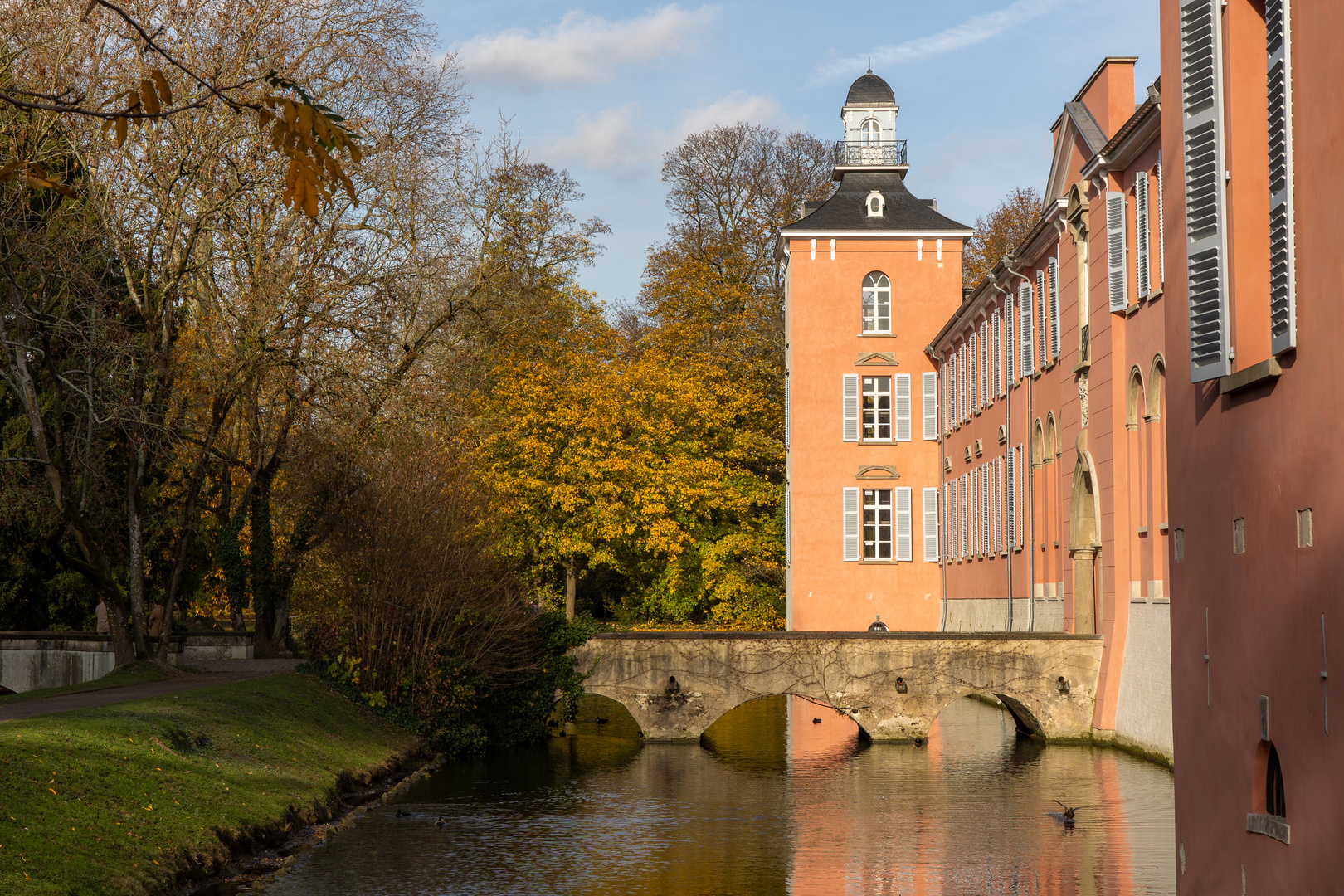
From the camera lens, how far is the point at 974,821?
55.9ft

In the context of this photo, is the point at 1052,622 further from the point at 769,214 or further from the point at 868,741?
the point at 769,214

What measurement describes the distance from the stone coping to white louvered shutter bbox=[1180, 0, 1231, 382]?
56.5 feet

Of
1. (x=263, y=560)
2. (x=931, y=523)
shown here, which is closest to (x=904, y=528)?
(x=931, y=523)

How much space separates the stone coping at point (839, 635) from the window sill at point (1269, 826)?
17.5 m

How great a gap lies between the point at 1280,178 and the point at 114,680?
70.6 ft

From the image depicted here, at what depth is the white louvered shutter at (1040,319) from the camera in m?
29.7

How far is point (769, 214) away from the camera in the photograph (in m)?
52.0

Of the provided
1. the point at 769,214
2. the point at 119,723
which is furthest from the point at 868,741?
the point at 769,214

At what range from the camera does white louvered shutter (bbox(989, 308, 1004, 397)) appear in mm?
34312

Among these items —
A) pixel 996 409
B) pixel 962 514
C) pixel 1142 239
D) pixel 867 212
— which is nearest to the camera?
pixel 1142 239

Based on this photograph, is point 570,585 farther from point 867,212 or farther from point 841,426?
point 867,212

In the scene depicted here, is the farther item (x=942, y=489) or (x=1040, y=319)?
(x=942, y=489)

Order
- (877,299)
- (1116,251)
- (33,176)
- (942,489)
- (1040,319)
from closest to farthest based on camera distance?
(33,176) < (1116,251) < (1040,319) < (942,489) < (877,299)

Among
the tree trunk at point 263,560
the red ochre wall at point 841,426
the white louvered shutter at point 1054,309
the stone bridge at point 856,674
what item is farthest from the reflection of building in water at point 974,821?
the red ochre wall at point 841,426
